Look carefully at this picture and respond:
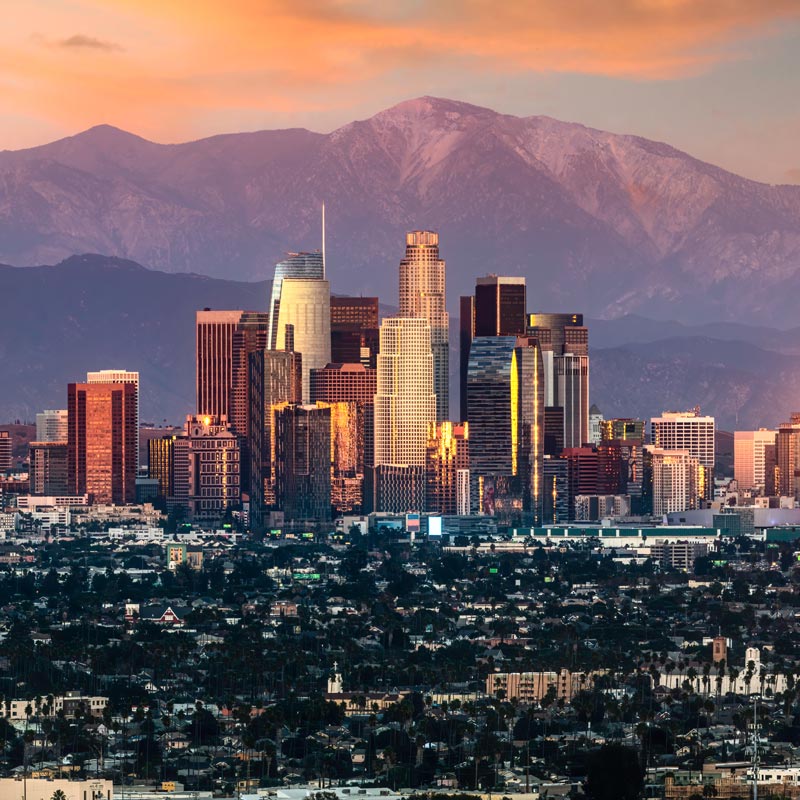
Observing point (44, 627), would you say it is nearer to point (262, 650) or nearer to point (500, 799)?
point (262, 650)

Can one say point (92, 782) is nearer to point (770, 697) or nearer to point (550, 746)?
point (550, 746)

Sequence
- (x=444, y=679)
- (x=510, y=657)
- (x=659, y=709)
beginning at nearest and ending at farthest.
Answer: (x=659, y=709), (x=444, y=679), (x=510, y=657)

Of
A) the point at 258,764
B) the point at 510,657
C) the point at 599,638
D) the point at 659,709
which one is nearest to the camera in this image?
the point at 258,764

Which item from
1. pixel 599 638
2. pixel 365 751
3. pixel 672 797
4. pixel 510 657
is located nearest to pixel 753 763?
pixel 672 797

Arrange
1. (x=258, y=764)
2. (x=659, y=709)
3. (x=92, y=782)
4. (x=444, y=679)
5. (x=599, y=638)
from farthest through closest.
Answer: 1. (x=599, y=638)
2. (x=444, y=679)
3. (x=659, y=709)
4. (x=258, y=764)
5. (x=92, y=782)

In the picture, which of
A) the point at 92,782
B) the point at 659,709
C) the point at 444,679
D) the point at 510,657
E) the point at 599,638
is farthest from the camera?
the point at 599,638

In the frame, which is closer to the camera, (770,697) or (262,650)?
(770,697)

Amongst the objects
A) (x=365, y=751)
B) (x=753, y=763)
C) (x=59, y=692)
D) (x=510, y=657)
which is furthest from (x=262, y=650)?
(x=753, y=763)

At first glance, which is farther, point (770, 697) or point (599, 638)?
point (599, 638)
